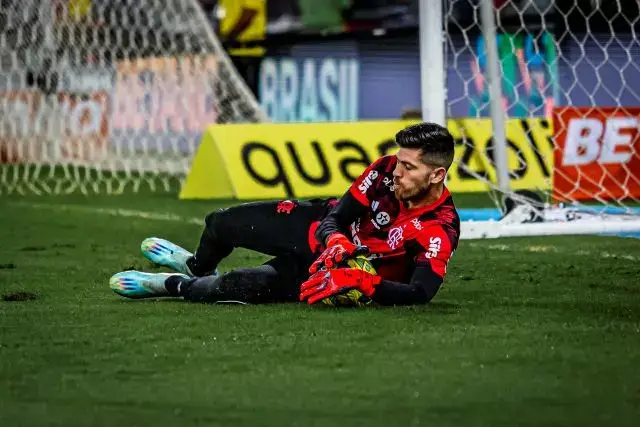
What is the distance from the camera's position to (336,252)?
4426 mm

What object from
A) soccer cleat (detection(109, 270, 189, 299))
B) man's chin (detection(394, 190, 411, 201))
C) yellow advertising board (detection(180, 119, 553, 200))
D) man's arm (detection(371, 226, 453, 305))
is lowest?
yellow advertising board (detection(180, 119, 553, 200))

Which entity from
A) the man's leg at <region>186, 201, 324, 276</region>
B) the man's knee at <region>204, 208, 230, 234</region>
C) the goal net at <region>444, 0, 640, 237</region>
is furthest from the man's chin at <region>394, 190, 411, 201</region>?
the goal net at <region>444, 0, 640, 237</region>

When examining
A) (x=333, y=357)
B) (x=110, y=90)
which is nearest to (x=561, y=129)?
(x=333, y=357)

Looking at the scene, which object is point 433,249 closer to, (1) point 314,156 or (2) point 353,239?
(2) point 353,239

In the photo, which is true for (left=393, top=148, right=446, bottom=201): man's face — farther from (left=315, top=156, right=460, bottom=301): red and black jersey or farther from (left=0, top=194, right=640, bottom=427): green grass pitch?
(left=0, top=194, right=640, bottom=427): green grass pitch

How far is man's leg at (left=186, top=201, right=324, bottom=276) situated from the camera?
489cm

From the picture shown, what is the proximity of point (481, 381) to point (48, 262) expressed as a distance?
336cm

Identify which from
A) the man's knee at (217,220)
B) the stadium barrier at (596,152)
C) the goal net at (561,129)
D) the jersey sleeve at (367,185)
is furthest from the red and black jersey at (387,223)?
the stadium barrier at (596,152)

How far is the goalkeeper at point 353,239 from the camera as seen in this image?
454cm

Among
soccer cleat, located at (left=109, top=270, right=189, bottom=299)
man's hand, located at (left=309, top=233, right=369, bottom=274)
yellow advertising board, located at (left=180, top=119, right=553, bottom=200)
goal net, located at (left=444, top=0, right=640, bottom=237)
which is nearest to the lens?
man's hand, located at (left=309, top=233, right=369, bottom=274)

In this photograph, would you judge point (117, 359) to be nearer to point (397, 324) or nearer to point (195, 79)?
point (397, 324)

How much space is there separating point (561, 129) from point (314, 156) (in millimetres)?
1951

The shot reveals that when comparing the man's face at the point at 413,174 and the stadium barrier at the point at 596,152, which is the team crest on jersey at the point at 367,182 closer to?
the man's face at the point at 413,174

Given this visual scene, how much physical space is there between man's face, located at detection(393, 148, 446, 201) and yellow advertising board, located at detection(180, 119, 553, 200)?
5.34 meters
